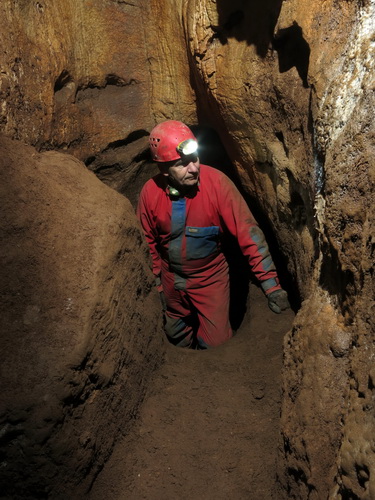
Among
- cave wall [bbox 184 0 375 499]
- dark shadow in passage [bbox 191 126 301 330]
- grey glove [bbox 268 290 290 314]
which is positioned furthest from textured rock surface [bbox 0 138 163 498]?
dark shadow in passage [bbox 191 126 301 330]

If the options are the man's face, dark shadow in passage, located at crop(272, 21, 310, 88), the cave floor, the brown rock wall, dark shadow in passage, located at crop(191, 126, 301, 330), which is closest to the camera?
the cave floor

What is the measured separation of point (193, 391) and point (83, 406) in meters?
0.86

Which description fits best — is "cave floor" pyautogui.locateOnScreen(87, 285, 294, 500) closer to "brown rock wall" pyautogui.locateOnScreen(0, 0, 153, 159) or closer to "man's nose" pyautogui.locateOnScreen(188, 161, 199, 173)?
"man's nose" pyautogui.locateOnScreen(188, 161, 199, 173)

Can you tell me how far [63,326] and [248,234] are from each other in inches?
68.8

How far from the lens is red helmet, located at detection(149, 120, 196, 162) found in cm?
338

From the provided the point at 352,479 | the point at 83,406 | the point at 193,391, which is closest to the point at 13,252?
the point at 83,406

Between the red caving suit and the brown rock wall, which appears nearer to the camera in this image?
the brown rock wall

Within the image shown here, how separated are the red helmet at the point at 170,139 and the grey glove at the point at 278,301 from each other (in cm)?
125

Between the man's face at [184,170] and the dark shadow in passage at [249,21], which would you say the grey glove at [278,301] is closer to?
the man's face at [184,170]

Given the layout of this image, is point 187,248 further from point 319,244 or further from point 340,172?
point 340,172

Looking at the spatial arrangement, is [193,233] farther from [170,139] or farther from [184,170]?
[170,139]

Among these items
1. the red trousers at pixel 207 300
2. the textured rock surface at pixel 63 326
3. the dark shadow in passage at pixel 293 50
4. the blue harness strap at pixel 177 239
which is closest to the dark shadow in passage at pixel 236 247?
Result: the red trousers at pixel 207 300

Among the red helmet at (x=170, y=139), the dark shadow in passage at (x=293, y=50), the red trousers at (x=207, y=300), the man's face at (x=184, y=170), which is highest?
the dark shadow in passage at (x=293, y=50)

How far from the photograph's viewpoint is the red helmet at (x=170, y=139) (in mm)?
3383
